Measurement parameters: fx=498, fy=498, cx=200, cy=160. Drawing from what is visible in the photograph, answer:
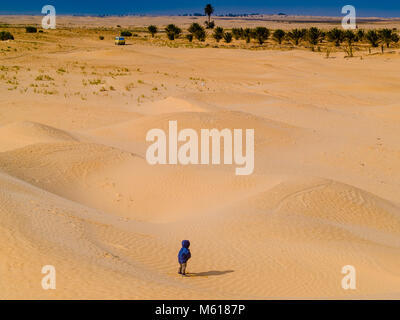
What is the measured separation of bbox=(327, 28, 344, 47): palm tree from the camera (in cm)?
6744

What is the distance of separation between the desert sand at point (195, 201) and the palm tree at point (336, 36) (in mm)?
36873

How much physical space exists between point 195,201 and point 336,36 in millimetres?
59855

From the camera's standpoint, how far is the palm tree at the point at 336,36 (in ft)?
221

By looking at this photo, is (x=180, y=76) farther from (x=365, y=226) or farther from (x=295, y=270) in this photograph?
(x=295, y=270)

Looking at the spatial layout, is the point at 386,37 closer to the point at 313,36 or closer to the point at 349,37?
the point at 349,37

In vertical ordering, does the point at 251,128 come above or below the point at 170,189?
above

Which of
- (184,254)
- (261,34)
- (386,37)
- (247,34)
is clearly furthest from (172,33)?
(184,254)

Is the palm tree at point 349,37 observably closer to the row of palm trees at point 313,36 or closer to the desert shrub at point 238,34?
the row of palm trees at point 313,36

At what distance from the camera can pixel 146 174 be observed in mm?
15852

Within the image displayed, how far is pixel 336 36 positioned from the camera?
6794 cm

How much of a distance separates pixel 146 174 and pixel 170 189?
136 cm

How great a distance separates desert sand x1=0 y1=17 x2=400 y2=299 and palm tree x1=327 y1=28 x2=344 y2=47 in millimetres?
36873
